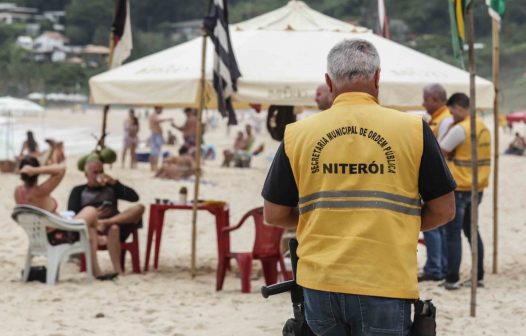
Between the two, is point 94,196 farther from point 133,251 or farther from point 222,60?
point 222,60

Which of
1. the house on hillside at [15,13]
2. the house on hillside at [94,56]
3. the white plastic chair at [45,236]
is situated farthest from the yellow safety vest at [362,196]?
the house on hillside at [15,13]

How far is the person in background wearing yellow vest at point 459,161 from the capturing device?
24.5 feet

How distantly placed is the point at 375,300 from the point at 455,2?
4190 millimetres

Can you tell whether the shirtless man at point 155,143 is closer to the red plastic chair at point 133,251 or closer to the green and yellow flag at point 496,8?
the red plastic chair at point 133,251

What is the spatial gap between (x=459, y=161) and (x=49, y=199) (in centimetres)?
323

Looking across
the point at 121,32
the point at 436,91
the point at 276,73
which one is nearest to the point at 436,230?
the point at 436,91

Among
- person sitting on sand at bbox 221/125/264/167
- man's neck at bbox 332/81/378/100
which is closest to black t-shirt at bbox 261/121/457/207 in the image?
man's neck at bbox 332/81/378/100

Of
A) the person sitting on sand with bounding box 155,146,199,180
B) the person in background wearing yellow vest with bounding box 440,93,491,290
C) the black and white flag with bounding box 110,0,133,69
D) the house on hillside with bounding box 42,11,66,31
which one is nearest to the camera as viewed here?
→ the person in background wearing yellow vest with bounding box 440,93,491,290

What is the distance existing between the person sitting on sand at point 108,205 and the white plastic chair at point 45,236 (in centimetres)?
34

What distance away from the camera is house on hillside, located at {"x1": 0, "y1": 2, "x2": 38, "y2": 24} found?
147875 mm

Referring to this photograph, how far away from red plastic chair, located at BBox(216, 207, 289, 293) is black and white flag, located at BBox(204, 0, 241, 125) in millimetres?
801

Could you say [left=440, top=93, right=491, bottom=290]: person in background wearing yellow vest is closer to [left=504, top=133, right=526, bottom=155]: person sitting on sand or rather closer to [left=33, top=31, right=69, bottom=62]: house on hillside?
[left=504, top=133, right=526, bottom=155]: person sitting on sand

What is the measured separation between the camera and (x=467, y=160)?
7.50 meters

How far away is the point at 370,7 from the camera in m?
112
